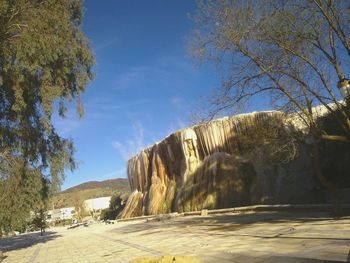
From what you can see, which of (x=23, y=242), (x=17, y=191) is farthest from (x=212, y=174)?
(x=17, y=191)

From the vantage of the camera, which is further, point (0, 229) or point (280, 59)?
point (0, 229)

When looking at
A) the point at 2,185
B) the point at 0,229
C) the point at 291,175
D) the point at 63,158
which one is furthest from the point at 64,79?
the point at 291,175

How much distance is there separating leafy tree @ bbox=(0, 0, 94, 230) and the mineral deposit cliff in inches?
337

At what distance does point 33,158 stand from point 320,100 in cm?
1130

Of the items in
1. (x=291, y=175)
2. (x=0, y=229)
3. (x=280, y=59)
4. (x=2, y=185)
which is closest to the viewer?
(x=280, y=59)

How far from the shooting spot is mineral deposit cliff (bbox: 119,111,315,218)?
21.9 meters

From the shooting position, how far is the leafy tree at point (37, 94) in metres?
13.0

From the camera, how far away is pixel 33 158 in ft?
52.8

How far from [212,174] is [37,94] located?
602 inches

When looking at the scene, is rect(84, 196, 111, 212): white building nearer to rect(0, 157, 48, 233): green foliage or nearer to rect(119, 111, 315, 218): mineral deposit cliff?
rect(119, 111, 315, 218): mineral deposit cliff

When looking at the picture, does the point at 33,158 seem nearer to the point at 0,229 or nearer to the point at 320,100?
the point at 0,229

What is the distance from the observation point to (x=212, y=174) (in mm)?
27516

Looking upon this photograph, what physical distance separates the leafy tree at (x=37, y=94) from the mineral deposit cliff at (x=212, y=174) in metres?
8.55

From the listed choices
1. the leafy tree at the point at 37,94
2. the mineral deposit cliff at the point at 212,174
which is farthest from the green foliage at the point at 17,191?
the mineral deposit cliff at the point at 212,174
